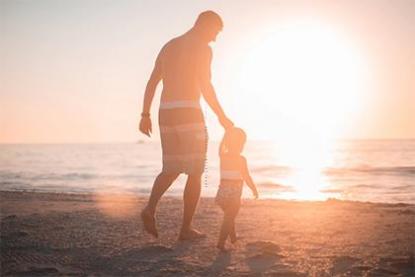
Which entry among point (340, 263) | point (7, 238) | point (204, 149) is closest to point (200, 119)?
point (204, 149)

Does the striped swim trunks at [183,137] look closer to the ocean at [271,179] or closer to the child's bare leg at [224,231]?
the child's bare leg at [224,231]

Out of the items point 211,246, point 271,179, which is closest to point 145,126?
point 211,246

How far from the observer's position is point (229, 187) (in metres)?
5.37

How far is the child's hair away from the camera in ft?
17.6

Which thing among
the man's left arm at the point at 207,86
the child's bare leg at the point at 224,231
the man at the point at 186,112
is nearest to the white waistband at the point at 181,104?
the man at the point at 186,112

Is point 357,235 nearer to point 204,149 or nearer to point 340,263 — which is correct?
point 340,263

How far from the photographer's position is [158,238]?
571 cm

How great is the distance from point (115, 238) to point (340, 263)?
256 cm

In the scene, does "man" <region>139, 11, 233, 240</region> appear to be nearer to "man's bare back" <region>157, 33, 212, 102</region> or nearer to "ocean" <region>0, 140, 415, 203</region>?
"man's bare back" <region>157, 33, 212, 102</region>

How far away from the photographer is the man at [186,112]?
17.6 feet

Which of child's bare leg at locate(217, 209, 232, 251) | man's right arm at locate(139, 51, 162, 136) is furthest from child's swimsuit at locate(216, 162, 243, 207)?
man's right arm at locate(139, 51, 162, 136)

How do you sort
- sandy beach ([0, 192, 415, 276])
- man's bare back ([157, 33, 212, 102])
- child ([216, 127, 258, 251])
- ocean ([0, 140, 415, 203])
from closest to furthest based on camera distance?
sandy beach ([0, 192, 415, 276]), child ([216, 127, 258, 251]), man's bare back ([157, 33, 212, 102]), ocean ([0, 140, 415, 203])

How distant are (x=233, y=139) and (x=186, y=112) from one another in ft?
1.93

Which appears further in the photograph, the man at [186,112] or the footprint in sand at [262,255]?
the man at [186,112]
